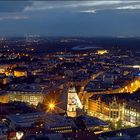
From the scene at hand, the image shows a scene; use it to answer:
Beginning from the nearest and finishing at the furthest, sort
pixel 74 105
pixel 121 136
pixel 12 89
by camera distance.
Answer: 1. pixel 121 136
2. pixel 74 105
3. pixel 12 89

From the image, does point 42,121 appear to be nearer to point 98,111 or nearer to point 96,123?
point 96,123

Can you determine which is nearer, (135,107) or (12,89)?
(135,107)

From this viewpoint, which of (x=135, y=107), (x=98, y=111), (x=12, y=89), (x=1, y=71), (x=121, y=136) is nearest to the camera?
(x=121, y=136)

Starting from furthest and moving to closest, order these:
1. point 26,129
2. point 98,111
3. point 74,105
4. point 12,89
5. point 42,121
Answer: point 12,89 < point 98,111 < point 74,105 < point 42,121 < point 26,129

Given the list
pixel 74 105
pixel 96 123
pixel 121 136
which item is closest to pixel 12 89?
pixel 74 105

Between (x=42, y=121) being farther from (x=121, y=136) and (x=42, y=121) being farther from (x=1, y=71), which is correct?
(x=1, y=71)

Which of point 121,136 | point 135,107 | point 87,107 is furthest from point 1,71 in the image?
point 121,136

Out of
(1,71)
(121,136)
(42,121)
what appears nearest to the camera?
(121,136)

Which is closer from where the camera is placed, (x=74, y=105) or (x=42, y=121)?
(x=42, y=121)
